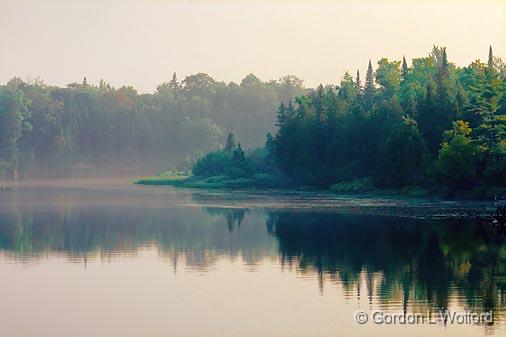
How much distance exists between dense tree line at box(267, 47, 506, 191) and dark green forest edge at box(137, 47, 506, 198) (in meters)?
0.13

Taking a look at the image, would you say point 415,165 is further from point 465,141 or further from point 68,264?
point 68,264

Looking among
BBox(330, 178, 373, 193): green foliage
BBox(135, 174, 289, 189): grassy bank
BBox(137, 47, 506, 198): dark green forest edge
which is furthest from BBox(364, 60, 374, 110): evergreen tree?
BBox(330, 178, 373, 193): green foliage

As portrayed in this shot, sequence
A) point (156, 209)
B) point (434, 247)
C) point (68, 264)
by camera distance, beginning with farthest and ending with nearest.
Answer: point (156, 209) → point (434, 247) → point (68, 264)

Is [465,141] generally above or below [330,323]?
above

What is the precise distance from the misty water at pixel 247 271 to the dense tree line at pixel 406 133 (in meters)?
15.2

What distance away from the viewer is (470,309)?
33.4 meters

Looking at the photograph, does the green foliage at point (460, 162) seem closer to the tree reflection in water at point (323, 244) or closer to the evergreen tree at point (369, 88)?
A: the tree reflection in water at point (323, 244)

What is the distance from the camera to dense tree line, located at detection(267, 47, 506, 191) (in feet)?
314

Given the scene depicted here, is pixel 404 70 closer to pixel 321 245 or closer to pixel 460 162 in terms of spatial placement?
pixel 460 162

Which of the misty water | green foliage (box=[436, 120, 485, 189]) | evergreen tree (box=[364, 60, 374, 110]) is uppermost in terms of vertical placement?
evergreen tree (box=[364, 60, 374, 110])

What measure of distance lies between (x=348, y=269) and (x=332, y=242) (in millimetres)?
11632

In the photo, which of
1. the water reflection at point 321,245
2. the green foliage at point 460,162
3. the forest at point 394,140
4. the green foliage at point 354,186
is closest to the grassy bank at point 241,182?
the forest at point 394,140

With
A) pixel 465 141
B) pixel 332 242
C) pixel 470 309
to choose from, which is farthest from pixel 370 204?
pixel 470 309

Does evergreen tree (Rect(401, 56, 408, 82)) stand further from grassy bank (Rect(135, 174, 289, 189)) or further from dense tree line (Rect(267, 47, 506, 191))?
grassy bank (Rect(135, 174, 289, 189))
